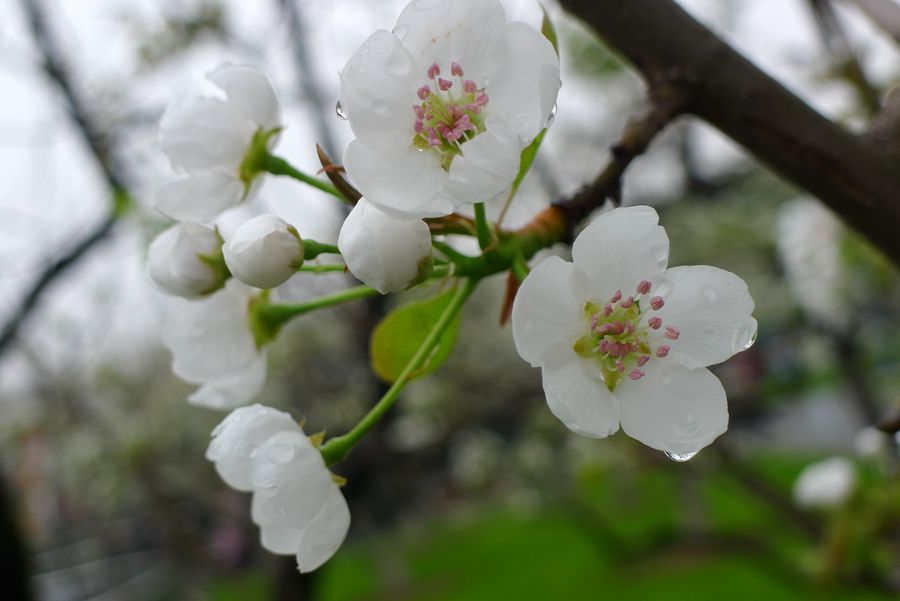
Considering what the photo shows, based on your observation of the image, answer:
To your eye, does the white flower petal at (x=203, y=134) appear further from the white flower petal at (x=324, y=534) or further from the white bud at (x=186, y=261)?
the white flower petal at (x=324, y=534)

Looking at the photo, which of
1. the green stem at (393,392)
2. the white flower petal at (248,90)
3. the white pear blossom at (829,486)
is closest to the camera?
the green stem at (393,392)

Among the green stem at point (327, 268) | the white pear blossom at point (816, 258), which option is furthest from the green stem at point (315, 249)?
the white pear blossom at point (816, 258)

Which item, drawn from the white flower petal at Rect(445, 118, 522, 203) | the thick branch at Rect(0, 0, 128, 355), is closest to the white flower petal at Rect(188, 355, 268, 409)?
the white flower petal at Rect(445, 118, 522, 203)

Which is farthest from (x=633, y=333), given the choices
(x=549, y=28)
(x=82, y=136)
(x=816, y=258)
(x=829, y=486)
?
(x=82, y=136)

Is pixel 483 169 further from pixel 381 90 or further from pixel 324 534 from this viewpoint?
pixel 324 534

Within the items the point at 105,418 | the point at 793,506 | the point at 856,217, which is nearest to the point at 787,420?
the point at 105,418

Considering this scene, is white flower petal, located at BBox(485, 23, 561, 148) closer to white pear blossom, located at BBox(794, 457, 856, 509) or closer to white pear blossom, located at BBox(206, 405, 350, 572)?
white pear blossom, located at BBox(206, 405, 350, 572)

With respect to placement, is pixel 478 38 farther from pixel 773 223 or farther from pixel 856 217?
pixel 773 223
